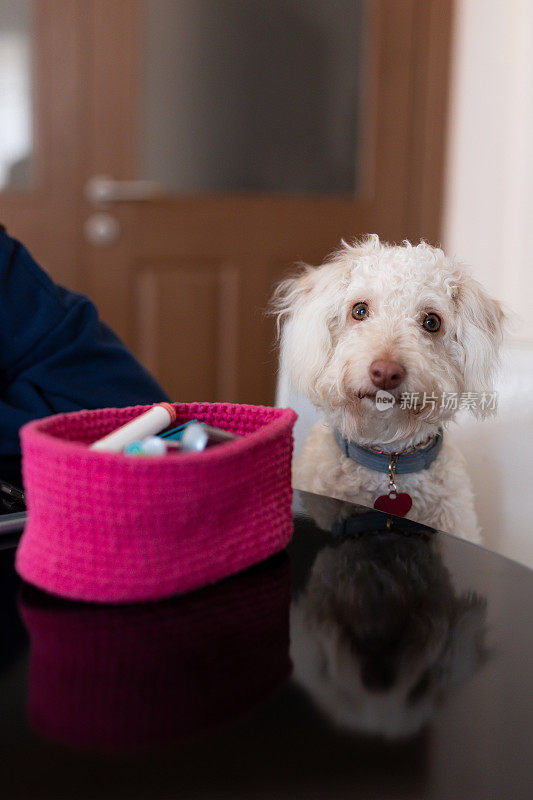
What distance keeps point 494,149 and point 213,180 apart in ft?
3.26

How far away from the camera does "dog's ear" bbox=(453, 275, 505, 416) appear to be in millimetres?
1068

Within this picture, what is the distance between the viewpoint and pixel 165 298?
2.51 meters

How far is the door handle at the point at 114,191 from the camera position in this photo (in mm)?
2385

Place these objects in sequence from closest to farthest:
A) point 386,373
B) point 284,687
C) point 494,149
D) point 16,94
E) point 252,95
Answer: point 284,687 → point 386,373 → point 16,94 → point 252,95 → point 494,149

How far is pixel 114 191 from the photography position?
2.40 metres

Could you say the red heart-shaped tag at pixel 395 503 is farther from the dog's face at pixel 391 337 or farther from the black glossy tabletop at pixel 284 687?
the black glossy tabletop at pixel 284 687

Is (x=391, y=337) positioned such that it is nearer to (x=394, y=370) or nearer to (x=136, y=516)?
(x=394, y=370)

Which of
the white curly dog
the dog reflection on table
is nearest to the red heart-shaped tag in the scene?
the white curly dog

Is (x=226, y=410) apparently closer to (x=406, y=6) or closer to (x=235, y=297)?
(x=235, y=297)

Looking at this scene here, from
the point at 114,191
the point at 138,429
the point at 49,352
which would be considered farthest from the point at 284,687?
the point at 114,191

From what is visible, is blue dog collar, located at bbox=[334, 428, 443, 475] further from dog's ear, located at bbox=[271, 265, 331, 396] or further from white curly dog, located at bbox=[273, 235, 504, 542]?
dog's ear, located at bbox=[271, 265, 331, 396]

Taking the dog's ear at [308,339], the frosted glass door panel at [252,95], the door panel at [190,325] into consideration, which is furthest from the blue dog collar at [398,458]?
the frosted glass door panel at [252,95]

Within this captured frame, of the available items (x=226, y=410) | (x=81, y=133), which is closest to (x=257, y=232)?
(x=81, y=133)

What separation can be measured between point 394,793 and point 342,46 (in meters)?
2.60
